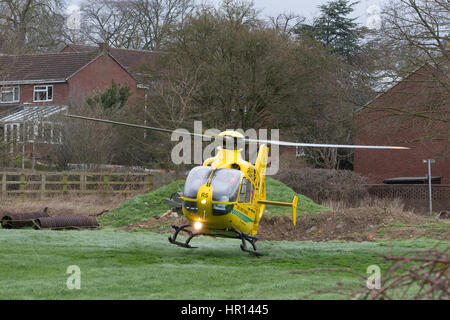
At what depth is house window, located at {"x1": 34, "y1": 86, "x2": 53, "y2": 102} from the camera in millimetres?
59231

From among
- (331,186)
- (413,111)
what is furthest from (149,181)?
(413,111)

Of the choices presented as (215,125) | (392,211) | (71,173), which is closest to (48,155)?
(71,173)

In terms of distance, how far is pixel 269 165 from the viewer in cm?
4272

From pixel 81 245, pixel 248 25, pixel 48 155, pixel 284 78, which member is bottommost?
pixel 81 245

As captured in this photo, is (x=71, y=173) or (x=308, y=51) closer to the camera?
(x=71, y=173)

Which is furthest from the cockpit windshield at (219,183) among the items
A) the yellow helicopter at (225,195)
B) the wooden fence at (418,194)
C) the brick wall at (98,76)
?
the brick wall at (98,76)

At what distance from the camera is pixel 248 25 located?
149 ft

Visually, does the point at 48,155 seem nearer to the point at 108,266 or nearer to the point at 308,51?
the point at 308,51

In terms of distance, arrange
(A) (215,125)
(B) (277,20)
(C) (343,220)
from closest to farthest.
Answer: (C) (343,220) < (A) (215,125) < (B) (277,20)

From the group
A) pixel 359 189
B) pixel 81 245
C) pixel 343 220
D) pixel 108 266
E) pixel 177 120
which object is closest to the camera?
pixel 108 266

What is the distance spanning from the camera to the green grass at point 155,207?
90.0ft

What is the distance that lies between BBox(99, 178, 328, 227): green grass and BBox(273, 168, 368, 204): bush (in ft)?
15.1

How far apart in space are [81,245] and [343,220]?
10.5 m

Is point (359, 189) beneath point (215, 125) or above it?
beneath
